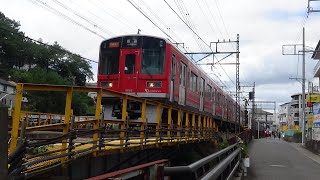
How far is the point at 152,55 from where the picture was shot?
51.7 ft

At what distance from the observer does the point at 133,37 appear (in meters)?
16.0

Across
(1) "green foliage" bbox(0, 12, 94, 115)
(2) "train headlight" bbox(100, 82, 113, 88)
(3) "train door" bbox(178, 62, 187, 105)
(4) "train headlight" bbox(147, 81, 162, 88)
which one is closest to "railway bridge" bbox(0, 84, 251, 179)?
(4) "train headlight" bbox(147, 81, 162, 88)

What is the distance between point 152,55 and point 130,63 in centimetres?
82

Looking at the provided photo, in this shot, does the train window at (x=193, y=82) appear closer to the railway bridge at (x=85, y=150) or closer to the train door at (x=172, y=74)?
the train door at (x=172, y=74)

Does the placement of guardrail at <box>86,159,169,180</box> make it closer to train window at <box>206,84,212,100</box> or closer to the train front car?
the train front car

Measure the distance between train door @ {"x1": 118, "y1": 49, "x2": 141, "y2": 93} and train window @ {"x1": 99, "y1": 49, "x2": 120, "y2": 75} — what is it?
0.25 meters

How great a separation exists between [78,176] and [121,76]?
372 inches

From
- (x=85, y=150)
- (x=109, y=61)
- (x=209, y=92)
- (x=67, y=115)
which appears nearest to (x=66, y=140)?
(x=85, y=150)

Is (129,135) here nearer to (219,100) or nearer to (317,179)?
(317,179)

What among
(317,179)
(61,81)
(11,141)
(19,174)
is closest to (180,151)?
(317,179)

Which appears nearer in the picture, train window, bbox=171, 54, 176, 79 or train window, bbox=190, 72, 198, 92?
train window, bbox=171, 54, 176, 79

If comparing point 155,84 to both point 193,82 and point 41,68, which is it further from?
point 41,68

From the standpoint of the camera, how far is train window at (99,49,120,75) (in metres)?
16.2

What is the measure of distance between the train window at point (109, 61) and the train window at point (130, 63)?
0.40 meters
